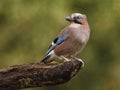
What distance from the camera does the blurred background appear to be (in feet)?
41.4

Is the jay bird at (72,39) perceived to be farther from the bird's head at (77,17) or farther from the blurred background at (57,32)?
the blurred background at (57,32)

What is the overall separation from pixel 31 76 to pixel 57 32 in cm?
619

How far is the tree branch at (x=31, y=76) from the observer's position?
6.37 metres

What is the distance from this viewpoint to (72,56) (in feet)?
23.8

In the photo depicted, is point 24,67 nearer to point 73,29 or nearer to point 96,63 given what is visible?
point 73,29

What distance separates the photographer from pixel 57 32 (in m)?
12.6

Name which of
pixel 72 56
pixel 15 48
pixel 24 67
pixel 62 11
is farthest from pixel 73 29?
pixel 15 48

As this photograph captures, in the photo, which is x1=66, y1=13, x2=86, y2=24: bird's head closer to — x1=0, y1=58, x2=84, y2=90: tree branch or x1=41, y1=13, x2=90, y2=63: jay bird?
x1=41, y1=13, x2=90, y2=63: jay bird

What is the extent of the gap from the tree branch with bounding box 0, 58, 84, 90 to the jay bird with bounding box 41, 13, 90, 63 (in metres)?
0.65

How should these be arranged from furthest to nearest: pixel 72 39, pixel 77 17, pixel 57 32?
pixel 57 32
pixel 72 39
pixel 77 17

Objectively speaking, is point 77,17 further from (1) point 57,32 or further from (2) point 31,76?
(1) point 57,32

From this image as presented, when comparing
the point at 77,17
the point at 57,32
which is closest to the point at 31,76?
the point at 77,17

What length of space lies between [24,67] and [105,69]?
7578 millimetres

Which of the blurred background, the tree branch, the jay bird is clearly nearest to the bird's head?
the jay bird
